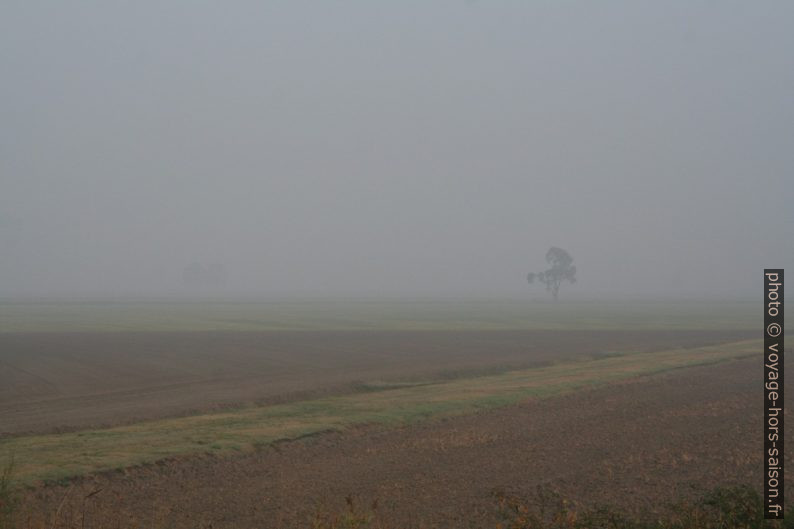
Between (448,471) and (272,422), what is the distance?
27.2 ft

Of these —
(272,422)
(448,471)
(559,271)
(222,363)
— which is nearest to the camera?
(448,471)

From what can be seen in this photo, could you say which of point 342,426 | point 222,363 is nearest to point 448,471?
point 342,426

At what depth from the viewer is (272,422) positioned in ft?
71.7

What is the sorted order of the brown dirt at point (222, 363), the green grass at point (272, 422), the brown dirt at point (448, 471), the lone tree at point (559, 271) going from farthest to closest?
1. the lone tree at point (559, 271)
2. the brown dirt at point (222, 363)
3. the green grass at point (272, 422)
4. the brown dirt at point (448, 471)

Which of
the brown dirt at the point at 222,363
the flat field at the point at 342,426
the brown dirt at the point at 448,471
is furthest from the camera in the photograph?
the brown dirt at the point at 222,363

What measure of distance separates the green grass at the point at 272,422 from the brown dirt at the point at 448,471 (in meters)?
0.95

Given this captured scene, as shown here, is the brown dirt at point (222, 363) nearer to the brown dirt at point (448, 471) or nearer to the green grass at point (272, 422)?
the green grass at point (272, 422)

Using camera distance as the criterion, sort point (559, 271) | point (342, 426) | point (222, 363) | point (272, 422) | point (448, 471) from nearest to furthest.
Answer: point (448, 471) → point (342, 426) → point (272, 422) → point (222, 363) → point (559, 271)

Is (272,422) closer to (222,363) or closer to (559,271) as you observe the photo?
(222,363)

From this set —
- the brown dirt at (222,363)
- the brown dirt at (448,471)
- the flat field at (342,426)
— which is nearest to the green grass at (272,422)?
the flat field at (342,426)

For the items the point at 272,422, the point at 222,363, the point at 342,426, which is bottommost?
the point at 222,363

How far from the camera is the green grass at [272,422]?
16609 mm

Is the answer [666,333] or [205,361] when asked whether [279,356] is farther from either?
[666,333]

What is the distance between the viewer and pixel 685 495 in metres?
13.2
